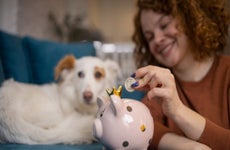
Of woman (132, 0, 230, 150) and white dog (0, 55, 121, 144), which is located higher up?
woman (132, 0, 230, 150)

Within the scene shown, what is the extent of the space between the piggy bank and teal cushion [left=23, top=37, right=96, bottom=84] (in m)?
0.90

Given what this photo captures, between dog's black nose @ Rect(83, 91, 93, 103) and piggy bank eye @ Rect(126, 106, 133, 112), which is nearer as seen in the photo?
piggy bank eye @ Rect(126, 106, 133, 112)

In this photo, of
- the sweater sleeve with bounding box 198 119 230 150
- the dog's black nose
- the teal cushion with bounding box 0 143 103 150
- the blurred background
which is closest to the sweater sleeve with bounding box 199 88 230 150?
the sweater sleeve with bounding box 198 119 230 150

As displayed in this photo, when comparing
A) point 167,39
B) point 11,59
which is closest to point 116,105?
point 167,39

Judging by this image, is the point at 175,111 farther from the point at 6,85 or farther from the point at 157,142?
the point at 6,85

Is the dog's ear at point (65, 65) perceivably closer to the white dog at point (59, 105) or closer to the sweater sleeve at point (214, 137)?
the white dog at point (59, 105)

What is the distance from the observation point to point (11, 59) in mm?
1344

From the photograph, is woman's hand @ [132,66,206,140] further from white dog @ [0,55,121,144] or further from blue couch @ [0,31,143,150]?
blue couch @ [0,31,143,150]

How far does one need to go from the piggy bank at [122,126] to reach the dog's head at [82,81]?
1.60 ft

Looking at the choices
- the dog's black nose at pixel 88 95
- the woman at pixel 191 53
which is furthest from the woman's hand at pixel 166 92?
the dog's black nose at pixel 88 95

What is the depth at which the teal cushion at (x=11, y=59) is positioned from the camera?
132cm

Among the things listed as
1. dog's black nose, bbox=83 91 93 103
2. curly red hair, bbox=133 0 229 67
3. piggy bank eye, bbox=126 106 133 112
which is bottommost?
dog's black nose, bbox=83 91 93 103

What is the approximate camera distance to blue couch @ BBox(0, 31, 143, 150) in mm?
1339

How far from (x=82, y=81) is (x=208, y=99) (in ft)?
1.65
